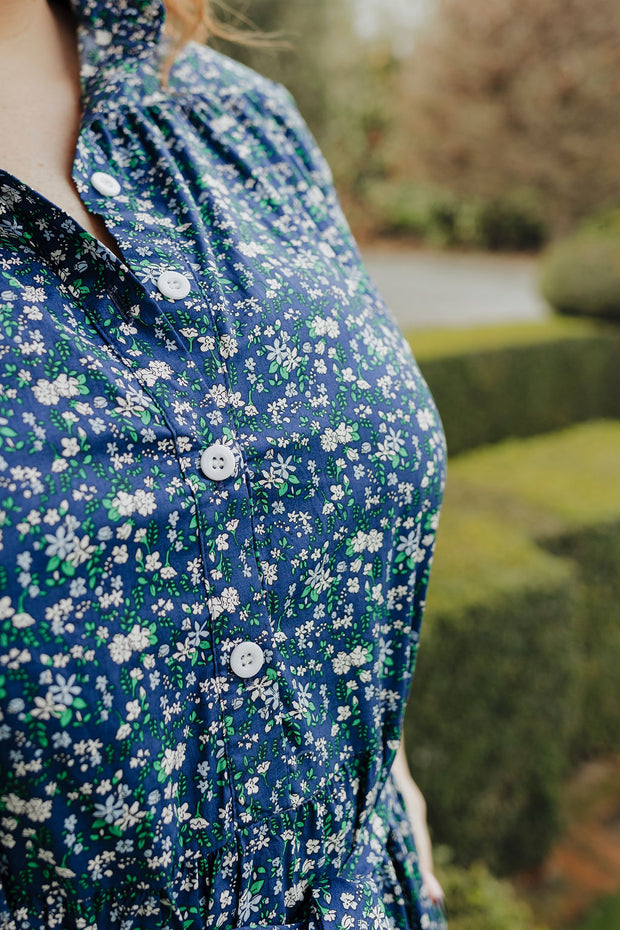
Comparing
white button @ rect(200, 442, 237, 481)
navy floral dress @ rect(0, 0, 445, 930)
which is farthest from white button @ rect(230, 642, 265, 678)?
white button @ rect(200, 442, 237, 481)

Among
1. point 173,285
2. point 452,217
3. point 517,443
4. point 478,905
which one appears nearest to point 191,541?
point 173,285

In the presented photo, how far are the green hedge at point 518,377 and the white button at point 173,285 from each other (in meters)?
4.88

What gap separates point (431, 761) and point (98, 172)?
254 cm

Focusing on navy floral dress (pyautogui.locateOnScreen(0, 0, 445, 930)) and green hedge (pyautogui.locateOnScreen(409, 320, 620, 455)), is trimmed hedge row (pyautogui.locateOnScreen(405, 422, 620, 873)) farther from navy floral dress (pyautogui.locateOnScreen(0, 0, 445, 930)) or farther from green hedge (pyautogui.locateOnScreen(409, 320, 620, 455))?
green hedge (pyautogui.locateOnScreen(409, 320, 620, 455))

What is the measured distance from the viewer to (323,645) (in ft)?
3.34

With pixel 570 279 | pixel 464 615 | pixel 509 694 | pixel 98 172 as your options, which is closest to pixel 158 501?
pixel 98 172

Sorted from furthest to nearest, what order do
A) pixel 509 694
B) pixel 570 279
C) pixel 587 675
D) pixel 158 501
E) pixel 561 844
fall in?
pixel 570 279 → pixel 587 675 → pixel 561 844 → pixel 509 694 → pixel 158 501

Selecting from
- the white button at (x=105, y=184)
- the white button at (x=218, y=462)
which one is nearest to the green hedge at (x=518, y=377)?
the white button at (x=105, y=184)

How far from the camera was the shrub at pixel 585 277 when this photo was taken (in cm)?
763

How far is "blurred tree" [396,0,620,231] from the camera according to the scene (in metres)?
11.8

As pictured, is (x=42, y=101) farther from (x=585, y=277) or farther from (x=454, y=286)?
(x=454, y=286)

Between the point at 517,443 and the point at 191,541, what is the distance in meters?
4.48

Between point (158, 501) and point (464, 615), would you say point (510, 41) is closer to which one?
point (464, 615)

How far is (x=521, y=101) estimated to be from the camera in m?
12.8
